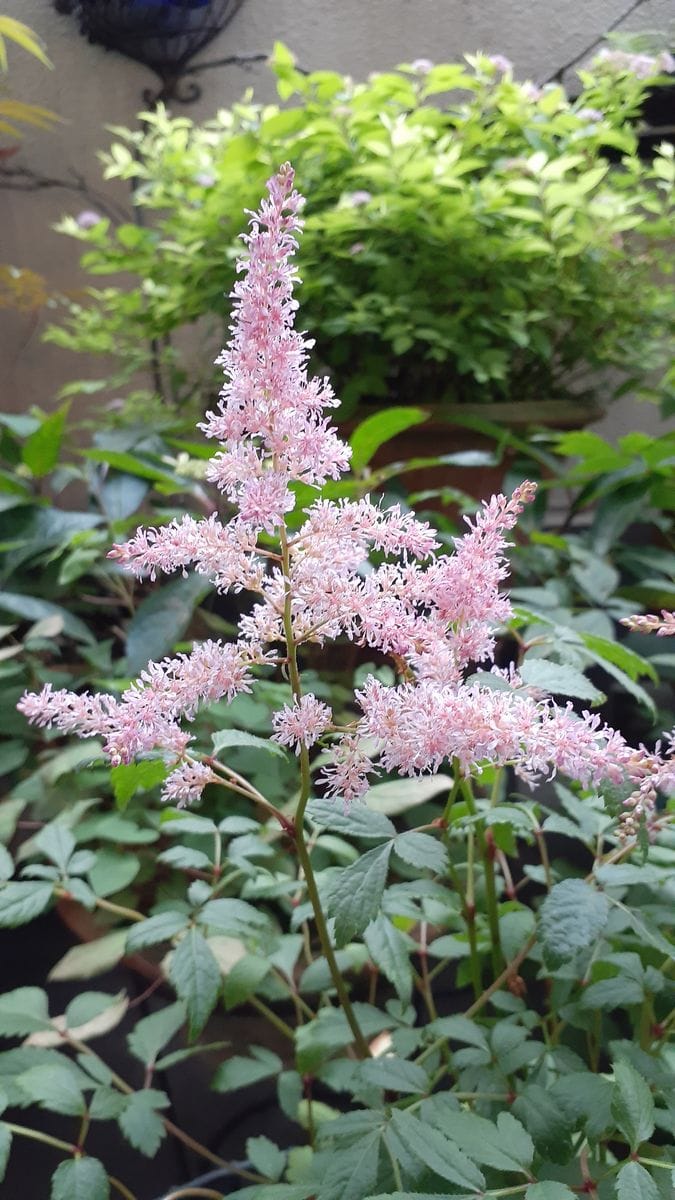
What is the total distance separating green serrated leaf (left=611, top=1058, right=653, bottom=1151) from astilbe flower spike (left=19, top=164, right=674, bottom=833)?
0.09 m

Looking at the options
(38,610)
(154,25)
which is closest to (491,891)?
(38,610)

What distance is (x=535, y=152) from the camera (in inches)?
42.5

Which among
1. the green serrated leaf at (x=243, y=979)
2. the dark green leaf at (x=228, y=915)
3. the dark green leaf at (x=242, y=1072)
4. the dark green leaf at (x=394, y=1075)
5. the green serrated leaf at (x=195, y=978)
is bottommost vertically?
the dark green leaf at (x=242, y=1072)

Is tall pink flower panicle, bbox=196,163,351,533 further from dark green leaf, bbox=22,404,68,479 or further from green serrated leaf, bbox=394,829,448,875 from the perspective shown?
dark green leaf, bbox=22,404,68,479

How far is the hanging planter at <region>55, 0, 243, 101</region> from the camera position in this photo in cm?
127

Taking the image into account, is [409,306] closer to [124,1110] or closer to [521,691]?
[521,691]

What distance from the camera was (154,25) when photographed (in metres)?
1.28

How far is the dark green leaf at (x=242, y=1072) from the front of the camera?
520mm

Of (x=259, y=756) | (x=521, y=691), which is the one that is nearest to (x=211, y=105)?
(x=259, y=756)

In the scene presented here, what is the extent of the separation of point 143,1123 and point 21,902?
13 cm

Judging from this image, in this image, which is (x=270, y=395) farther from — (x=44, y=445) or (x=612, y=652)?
(x=44, y=445)

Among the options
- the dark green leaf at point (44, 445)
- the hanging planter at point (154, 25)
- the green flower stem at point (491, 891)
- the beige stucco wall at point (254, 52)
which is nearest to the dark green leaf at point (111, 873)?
the green flower stem at point (491, 891)

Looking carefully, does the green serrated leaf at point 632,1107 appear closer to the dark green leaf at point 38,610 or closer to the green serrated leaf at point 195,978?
the green serrated leaf at point 195,978

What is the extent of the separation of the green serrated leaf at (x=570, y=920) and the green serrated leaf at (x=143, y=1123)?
24 centimetres
